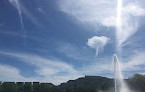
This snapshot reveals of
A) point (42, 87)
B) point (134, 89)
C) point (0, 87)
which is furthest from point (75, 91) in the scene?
point (0, 87)

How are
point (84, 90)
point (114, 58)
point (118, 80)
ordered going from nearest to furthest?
point (114, 58) → point (118, 80) → point (84, 90)

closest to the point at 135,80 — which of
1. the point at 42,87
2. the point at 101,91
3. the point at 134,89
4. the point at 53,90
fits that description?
the point at 134,89

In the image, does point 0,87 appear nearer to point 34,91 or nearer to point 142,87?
point 34,91

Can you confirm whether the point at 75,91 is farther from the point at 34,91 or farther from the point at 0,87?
the point at 0,87

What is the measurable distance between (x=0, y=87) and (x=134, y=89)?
9922 centimetres

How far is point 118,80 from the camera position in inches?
2470

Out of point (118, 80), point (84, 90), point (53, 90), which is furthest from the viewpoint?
point (53, 90)

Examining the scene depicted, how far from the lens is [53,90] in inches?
6417

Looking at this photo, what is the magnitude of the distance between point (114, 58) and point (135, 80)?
77.7 meters

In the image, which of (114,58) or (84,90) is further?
(84,90)

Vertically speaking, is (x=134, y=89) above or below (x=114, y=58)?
below

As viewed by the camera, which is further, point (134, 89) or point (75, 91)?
point (75, 91)

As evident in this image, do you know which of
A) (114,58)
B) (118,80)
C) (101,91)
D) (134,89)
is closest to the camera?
(114,58)

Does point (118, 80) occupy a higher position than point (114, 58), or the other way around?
point (114, 58)
